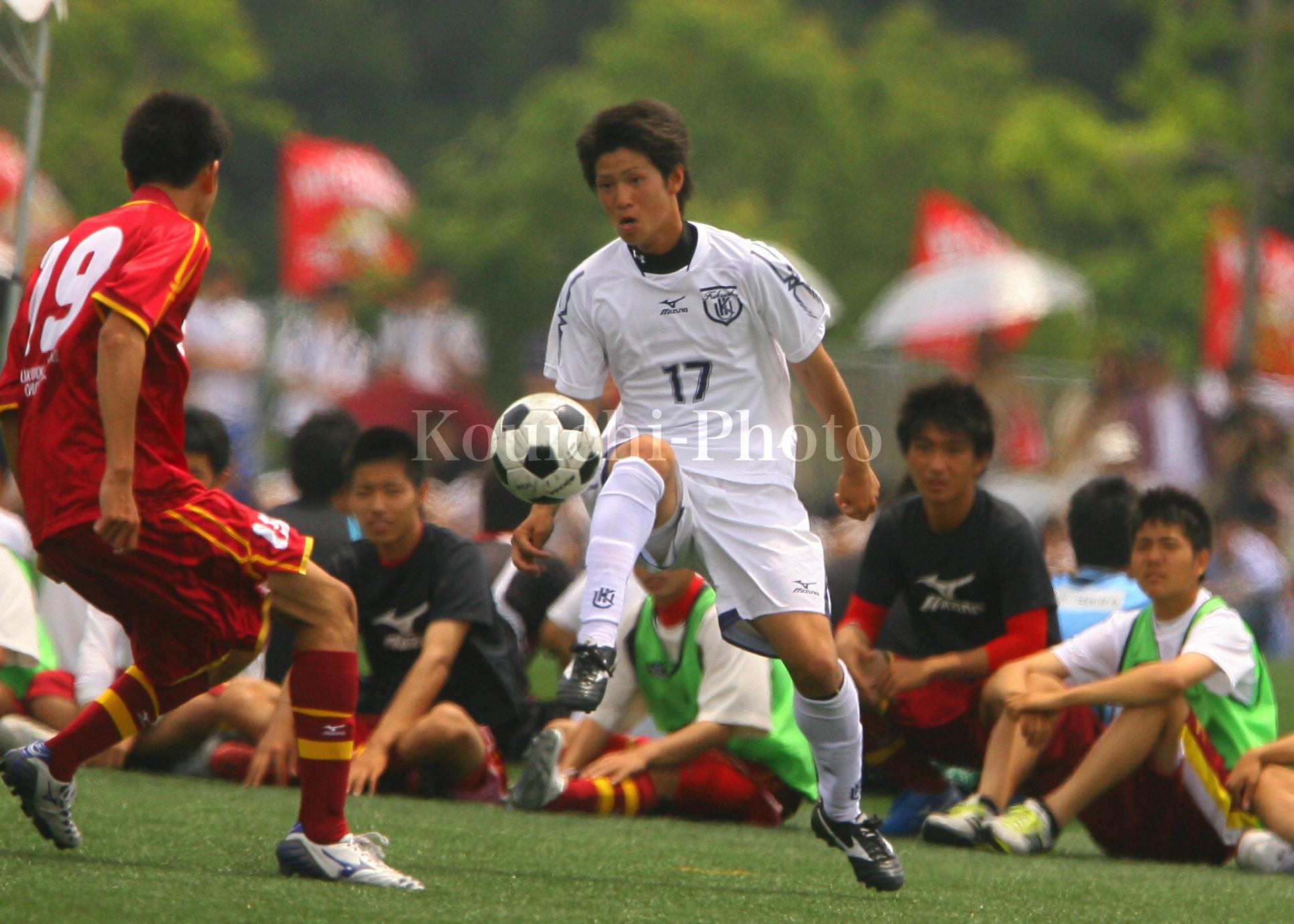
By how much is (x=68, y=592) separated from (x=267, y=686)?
1.21 meters

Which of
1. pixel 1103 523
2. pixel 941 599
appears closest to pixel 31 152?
pixel 941 599

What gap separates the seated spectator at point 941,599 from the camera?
629 centimetres

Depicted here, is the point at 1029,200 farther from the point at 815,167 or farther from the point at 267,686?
the point at 267,686

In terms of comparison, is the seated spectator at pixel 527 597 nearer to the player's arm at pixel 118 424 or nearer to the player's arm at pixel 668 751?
the player's arm at pixel 668 751

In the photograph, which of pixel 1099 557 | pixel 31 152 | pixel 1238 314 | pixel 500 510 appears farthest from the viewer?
pixel 1238 314

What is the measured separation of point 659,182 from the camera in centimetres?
502

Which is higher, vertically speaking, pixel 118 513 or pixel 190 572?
pixel 118 513

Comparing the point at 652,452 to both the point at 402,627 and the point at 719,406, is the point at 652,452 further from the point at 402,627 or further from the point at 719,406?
the point at 402,627

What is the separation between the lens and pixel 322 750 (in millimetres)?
4555

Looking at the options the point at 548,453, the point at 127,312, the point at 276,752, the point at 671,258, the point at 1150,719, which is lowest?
the point at 276,752

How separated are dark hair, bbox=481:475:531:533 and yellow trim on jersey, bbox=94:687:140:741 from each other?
4.05 m

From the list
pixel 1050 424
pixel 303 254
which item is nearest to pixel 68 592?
pixel 1050 424

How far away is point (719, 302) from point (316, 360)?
12.0 m

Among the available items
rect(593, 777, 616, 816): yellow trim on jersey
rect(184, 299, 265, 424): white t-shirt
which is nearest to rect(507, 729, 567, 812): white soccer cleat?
rect(593, 777, 616, 816): yellow trim on jersey
